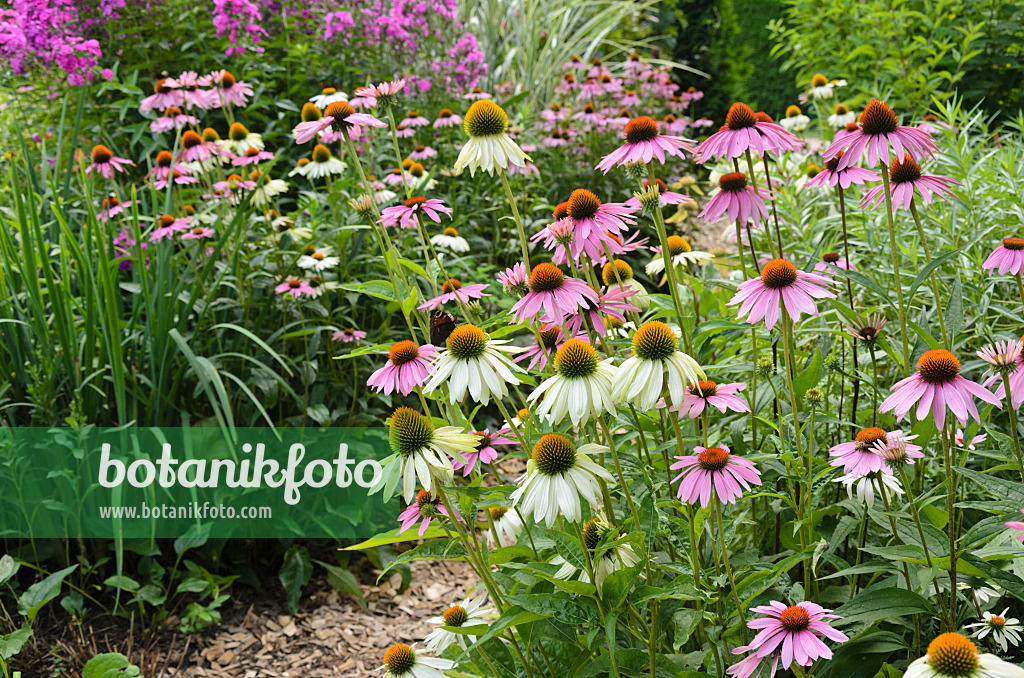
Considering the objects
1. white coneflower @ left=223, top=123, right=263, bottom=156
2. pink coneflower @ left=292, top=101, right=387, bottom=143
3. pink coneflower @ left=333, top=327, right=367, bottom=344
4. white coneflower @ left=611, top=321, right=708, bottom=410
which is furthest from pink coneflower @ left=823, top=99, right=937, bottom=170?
white coneflower @ left=223, top=123, right=263, bottom=156

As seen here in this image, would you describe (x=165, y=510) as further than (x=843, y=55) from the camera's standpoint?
No

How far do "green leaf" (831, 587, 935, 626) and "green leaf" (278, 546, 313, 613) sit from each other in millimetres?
1610

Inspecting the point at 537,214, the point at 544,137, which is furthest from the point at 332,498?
the point at 544,137

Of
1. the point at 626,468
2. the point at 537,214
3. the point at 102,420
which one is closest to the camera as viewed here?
the point at 626,468

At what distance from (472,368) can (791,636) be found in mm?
552

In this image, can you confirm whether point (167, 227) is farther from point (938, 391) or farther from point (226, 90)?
point (938, 391)

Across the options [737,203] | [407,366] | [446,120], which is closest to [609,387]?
[407,366]

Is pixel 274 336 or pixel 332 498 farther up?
pixel 274 336

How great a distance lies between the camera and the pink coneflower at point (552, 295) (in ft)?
3.69

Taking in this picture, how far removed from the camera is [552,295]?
1146mm

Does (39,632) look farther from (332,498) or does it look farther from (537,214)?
(537,214)

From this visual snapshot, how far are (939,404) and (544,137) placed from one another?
156 inches

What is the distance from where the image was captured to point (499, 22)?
6.78 m

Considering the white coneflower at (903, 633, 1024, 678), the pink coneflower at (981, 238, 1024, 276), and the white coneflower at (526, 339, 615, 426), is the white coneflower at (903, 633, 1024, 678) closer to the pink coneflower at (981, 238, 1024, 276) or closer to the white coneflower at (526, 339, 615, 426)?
the white coneflower at (526, 339, 615, 426)
